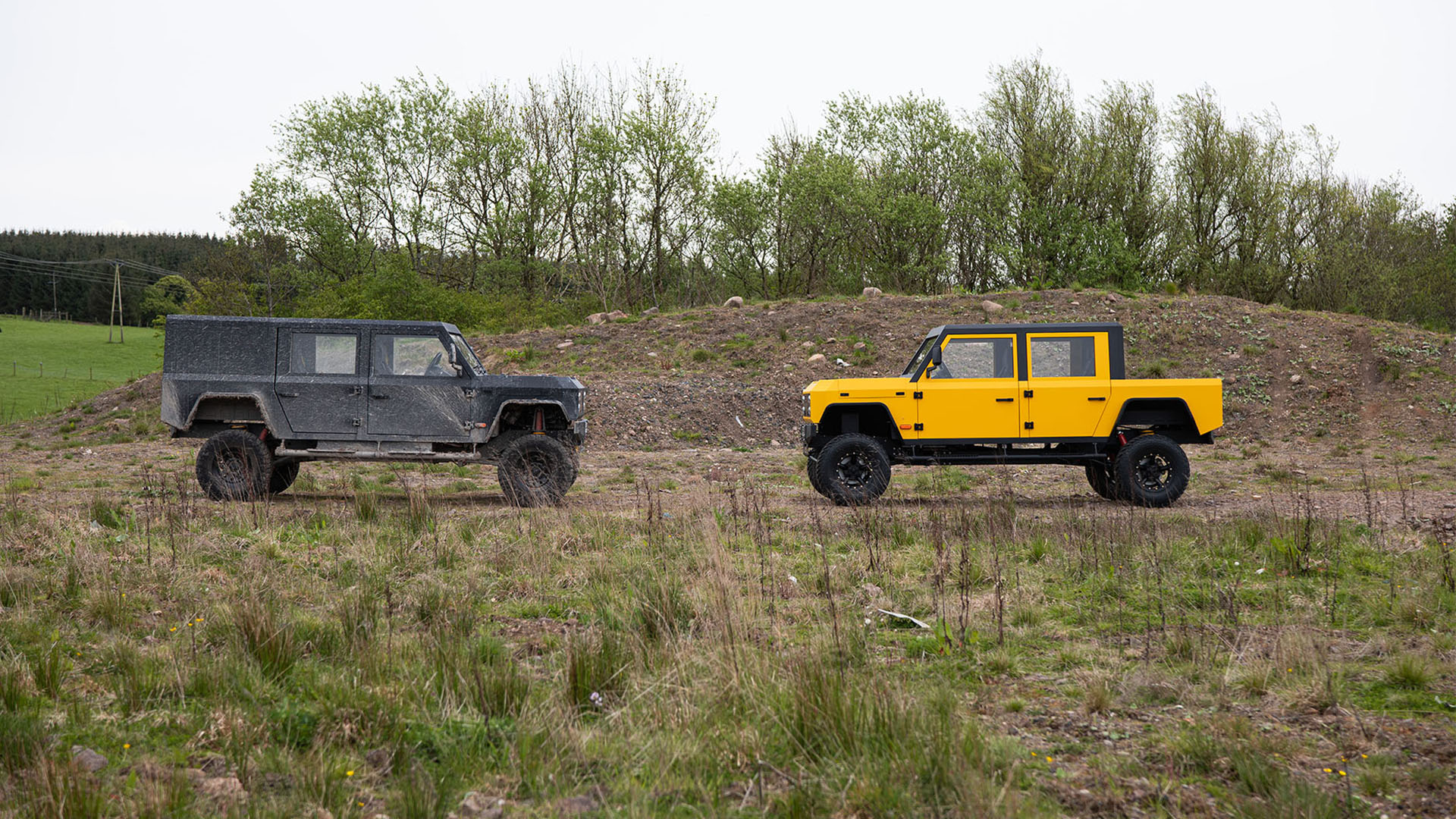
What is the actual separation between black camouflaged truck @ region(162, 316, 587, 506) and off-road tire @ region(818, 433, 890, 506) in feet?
9.98

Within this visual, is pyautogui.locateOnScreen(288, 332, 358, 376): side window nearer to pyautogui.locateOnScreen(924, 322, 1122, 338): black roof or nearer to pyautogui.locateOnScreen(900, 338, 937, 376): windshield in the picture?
pyautogui.locateOnScreen(900, 338, 937, 376): windshield

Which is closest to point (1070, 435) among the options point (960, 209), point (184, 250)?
point (960, 209)

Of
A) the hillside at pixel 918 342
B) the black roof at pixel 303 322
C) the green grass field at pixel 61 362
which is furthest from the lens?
the green grass field at pixel 61 362

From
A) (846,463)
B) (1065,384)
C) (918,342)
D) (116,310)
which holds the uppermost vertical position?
(116,310)

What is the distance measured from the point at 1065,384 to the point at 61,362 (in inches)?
2197

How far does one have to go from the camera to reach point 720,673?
4258 millimetres

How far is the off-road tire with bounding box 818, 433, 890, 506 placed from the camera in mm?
10977

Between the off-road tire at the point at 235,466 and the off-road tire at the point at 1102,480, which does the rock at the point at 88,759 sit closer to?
the off-road tire at the point at 235,466

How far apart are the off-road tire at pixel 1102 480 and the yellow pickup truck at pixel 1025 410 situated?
376mm

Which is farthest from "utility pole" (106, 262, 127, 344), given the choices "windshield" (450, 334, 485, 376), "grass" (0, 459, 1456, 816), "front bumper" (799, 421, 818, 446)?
"grass" (0, 459, 1456, 816)

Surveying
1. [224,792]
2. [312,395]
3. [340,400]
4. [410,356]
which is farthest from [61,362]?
[224,792]

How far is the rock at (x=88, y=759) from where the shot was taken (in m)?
3.53

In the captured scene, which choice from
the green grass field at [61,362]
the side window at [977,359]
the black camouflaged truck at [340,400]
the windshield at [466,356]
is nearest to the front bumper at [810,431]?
the side window at [977,359]

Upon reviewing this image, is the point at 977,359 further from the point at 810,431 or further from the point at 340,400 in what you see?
the point at 340,400
